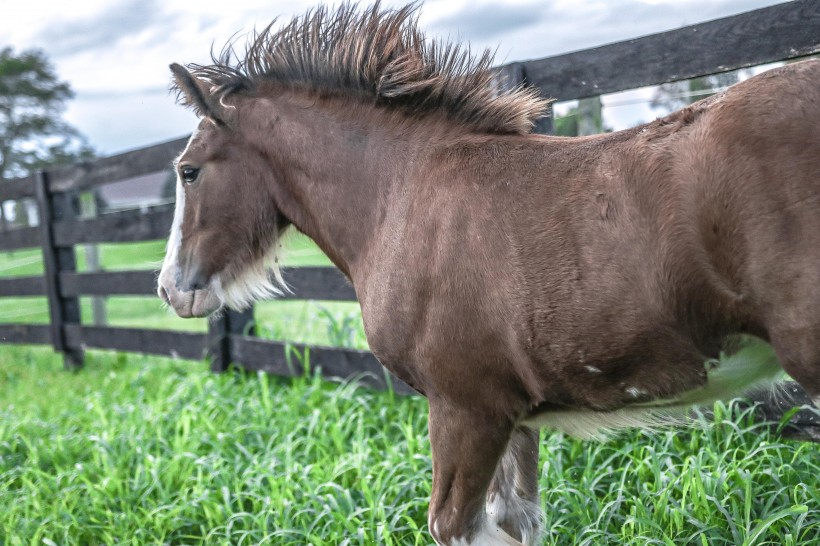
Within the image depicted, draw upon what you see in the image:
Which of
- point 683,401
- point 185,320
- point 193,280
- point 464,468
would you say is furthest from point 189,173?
point 185,320

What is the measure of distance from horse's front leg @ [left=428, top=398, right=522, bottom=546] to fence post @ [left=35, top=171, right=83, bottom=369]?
251 inches

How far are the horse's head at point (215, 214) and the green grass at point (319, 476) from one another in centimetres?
107

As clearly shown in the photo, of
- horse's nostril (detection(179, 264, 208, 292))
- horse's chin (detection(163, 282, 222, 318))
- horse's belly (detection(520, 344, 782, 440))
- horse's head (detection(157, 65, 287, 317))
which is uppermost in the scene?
horse's head (detection(157, 65, 287, 317))

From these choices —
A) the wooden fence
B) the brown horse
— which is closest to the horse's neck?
the brown horse

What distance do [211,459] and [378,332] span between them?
6.69ft

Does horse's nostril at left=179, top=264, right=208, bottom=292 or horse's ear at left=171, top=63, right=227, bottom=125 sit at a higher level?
horse's ear at left=171, top=63, right=227, bottom=125

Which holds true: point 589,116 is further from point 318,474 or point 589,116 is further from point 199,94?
point 318,474

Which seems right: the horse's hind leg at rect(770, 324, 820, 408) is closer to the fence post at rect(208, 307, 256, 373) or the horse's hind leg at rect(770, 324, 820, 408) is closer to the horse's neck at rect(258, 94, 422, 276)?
the horse's neck at rect(258, 94, 422, 276)

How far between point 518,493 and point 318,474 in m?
1.27

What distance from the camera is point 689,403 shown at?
2217mm

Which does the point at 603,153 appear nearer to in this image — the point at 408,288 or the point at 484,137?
the point at 484,137

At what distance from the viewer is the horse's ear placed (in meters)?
2.82

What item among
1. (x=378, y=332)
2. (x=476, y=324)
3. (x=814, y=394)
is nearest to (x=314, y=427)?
(x=378, y=332)

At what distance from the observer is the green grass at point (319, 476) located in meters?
2.84
